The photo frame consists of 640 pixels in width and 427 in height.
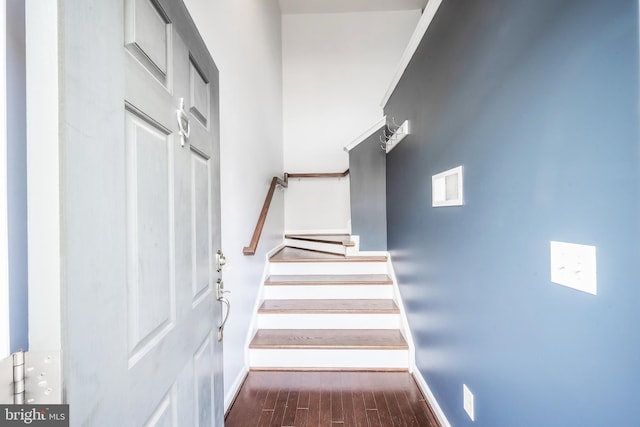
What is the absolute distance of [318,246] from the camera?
3.31 m

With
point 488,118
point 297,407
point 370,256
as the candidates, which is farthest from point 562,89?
point 370,256

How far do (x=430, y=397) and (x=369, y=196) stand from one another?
181cm

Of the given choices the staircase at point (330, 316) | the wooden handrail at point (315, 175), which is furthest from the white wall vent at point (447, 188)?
the wooden handrail at point (315, 175)

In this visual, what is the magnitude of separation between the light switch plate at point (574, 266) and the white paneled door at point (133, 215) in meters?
1.07

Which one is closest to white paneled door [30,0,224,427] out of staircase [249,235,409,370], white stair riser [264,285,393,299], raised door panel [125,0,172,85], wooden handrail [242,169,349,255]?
raised door panel [125,0,172,85]

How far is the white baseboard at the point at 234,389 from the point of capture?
1.66 meters

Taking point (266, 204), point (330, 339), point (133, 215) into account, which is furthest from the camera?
point (266, 204)

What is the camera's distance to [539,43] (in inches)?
32.3

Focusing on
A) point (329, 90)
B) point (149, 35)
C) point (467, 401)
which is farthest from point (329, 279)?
point (329, 90)

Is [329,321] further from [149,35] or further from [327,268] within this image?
[149,35]

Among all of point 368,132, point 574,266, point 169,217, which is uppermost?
point 368,132

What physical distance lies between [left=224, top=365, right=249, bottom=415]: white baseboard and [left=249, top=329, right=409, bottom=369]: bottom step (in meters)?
0.10

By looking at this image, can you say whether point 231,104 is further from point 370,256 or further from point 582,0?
point 370,256

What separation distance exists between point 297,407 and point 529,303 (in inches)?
57.5
